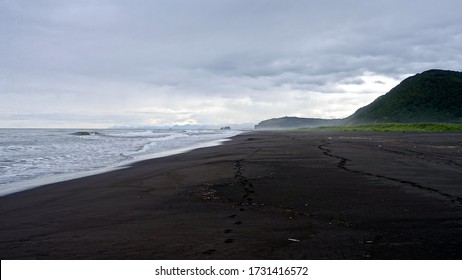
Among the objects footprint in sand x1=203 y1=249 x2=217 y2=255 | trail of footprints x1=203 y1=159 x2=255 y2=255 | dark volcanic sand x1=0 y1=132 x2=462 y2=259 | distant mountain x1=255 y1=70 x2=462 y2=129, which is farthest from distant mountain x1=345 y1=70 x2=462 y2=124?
footprint in sand x1=203 y1=249 x2=217 y2=255

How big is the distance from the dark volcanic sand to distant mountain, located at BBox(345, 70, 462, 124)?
97769mm

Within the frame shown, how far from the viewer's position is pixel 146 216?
7598 millimetres

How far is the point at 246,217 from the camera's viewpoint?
704cm

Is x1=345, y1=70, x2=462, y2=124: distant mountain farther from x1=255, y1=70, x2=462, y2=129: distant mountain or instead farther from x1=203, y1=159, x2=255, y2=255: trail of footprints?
x1=203, y1=159, x2=255, y2=255: trail of footprints

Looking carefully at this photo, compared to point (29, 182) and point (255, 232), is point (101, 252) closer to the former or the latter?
point (255, 232)

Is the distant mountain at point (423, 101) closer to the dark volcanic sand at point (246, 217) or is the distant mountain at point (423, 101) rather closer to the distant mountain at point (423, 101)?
the distant mountain at point (423, 101)

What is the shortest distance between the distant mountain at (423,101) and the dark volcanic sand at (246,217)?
97769 millimetres

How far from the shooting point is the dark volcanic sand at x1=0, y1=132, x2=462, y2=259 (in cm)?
520

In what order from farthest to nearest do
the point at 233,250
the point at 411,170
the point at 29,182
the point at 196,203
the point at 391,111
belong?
the point at 391,111
the point at 29,182
the point at 411,170
the point at 196,203
the point at 233,250

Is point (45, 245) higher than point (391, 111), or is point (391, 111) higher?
point (391, 111)

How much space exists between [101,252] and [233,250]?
2.05 m

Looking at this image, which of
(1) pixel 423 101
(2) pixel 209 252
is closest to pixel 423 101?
(1) pixel 423 101

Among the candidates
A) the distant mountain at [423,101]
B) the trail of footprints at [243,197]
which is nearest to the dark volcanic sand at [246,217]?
the trail of footprints at [243,197]

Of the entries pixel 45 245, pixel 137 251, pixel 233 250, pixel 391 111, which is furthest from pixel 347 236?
pixel 391 111
